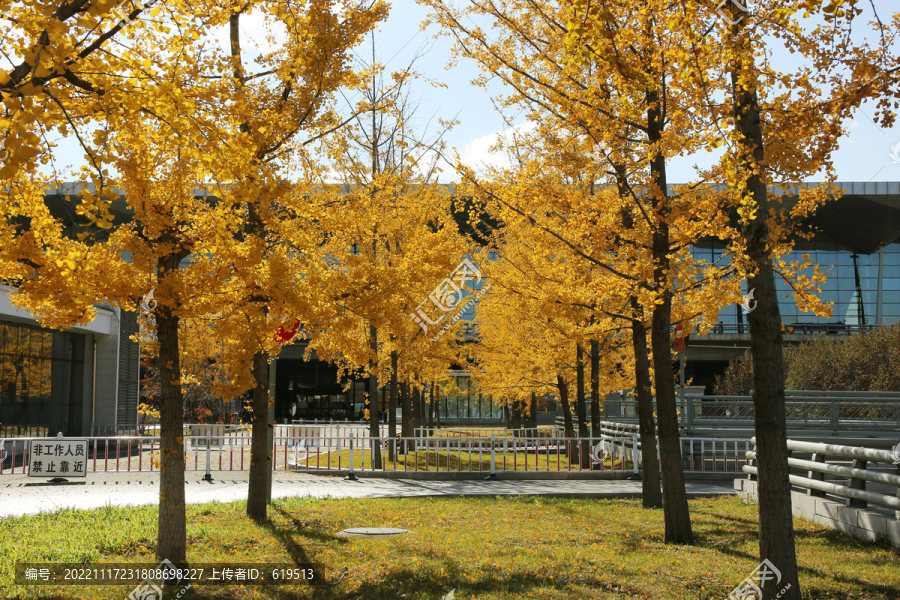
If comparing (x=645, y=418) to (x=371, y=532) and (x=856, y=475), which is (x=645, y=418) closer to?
(x=856, y=475)

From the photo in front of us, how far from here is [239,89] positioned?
6719 mm

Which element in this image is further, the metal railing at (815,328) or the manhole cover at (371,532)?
the metal railing at (815,328)

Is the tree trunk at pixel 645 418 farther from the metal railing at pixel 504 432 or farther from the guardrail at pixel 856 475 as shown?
the metal railing at pixel 504 432

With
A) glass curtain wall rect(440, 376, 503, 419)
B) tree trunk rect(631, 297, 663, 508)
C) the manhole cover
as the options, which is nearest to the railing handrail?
tree trunk rect(631, 297, 663, 508)

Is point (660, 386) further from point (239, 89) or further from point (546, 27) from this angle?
point (239, 89)

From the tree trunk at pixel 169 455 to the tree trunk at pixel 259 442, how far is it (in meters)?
2.68

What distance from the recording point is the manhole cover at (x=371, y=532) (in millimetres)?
8258

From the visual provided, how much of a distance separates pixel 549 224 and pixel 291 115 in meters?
3.70

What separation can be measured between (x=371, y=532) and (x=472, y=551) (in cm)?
179

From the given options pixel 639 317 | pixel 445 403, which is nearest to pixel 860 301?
pixel 445 403

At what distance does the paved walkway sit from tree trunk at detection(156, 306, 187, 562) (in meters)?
5.55

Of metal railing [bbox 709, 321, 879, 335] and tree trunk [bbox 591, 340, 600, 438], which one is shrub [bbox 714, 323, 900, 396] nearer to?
tree trunk [bbox 591, 340, 600, 438]

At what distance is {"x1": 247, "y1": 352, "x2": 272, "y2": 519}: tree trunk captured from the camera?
9.15 metres

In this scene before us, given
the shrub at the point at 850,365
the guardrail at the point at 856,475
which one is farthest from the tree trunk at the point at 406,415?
the shrub at the point at 850,365
